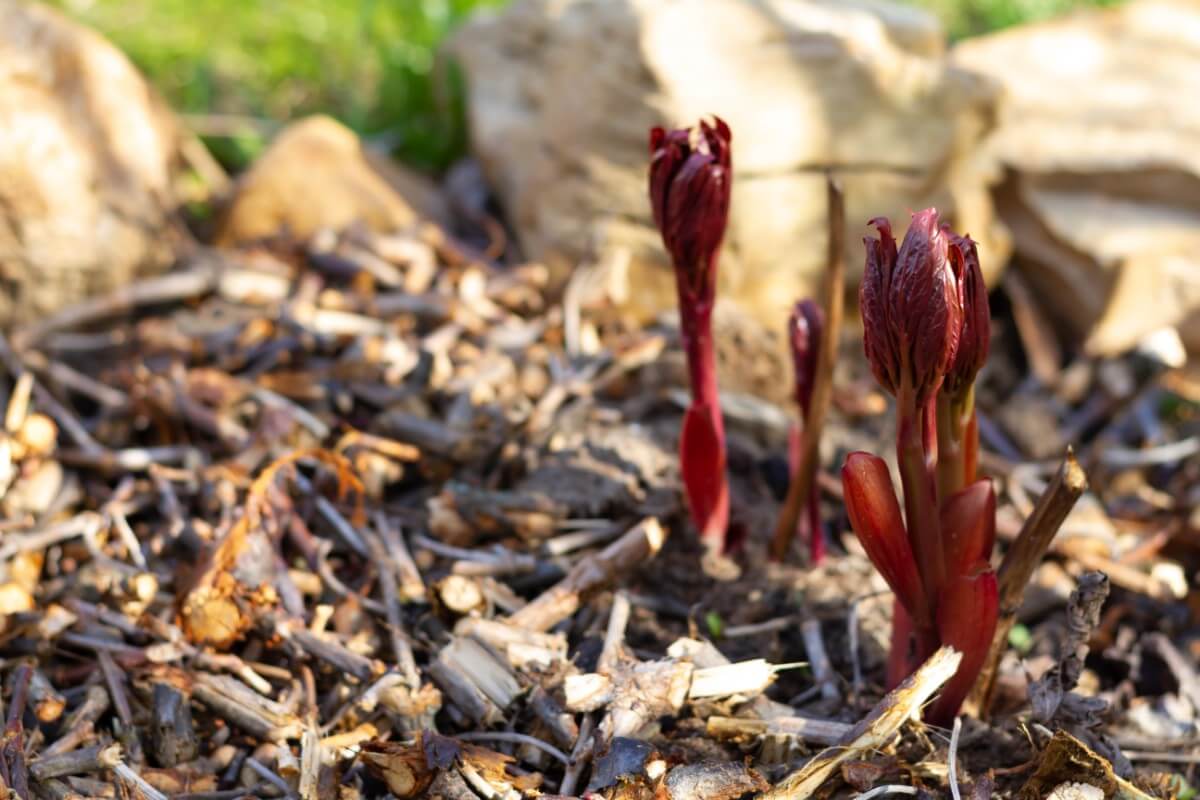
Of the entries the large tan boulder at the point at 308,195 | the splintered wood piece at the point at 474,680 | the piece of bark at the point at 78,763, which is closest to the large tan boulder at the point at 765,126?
the large tan boulder at the point at 308,195

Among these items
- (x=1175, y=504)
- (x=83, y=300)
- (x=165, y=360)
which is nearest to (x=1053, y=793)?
(x=1175, y=504)

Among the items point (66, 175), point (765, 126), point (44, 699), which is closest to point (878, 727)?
point (44, 699)

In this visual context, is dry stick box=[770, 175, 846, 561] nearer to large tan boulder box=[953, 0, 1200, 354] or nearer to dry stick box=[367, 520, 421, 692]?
dry stick box=[367, 520, 421, 692]

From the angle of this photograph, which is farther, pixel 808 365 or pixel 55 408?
pixel 55 408

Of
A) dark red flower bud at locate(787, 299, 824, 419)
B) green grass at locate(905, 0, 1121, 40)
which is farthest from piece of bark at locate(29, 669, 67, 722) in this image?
green grass at locate(905, 0, 1121, 40)

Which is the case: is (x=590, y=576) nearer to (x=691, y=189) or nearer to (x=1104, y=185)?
(x=691, y=189)
